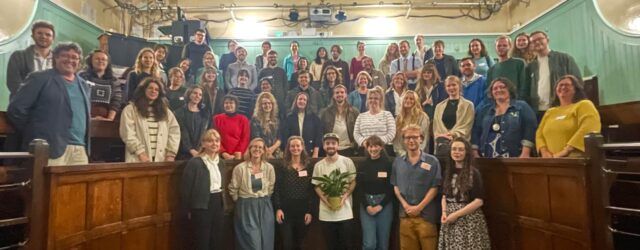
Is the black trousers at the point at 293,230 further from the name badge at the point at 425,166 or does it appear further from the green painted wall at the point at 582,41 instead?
the green painted wall at the point at 582,41

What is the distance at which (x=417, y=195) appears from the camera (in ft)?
11.7

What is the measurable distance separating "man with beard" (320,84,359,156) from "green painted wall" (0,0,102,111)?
13.2 ft

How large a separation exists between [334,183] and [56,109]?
2.21 metres

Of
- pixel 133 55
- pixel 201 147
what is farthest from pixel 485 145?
pixel 133 55

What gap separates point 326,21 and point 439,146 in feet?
18.0

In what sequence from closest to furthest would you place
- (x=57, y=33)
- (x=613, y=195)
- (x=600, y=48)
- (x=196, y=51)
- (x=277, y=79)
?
(x=613, y=195), (x=600, y=48), (x=277, y=79), (x=196, y=51), (x=57, y=33)

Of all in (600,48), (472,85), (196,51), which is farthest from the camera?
(196,51)

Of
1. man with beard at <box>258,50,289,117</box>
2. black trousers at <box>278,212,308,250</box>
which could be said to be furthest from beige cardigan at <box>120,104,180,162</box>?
man with beard at <box>258,50,289,117</box>

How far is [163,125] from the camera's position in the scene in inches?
149

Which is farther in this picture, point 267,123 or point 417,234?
point 267,123

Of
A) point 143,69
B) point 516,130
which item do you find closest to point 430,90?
point 516,130

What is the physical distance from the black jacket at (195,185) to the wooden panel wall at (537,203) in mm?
2440

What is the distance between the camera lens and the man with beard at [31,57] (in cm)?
346

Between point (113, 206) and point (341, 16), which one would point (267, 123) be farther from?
point (341, 16)
